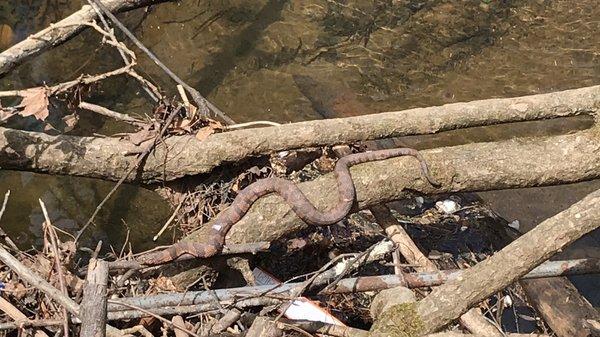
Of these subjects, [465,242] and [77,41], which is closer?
[465,242]

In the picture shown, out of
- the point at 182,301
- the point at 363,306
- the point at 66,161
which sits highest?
the point at 66,161

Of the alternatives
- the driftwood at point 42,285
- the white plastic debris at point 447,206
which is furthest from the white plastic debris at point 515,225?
the driftwood at point 42,285

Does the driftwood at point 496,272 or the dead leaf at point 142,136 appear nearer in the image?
the driftwood at point 496,272

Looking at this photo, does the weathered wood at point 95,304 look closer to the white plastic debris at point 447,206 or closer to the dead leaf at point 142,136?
the dead leaf at point 142,136

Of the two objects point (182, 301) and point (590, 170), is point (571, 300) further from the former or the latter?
point (182, 301)

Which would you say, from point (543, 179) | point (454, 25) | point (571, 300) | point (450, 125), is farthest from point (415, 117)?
point (454, 25)

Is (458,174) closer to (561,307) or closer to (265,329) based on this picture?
(561,307)
